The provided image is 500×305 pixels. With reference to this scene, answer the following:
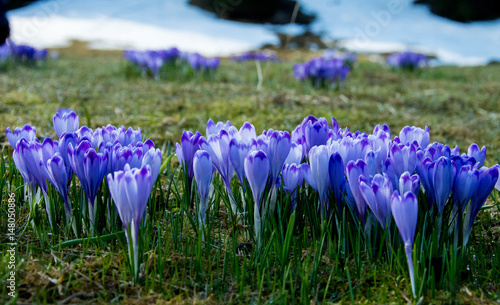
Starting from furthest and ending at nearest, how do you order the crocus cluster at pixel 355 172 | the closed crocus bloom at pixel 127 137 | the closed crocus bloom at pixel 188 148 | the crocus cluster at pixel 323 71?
the crocus cluster at pixel 323 71 → the closed crocus bloom at pixel 127 137 → the closed crocus bloom at pixel 188 148 → the crocus cluster at pixel 355 172

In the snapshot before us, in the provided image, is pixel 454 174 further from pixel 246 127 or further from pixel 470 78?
pixel 470 78

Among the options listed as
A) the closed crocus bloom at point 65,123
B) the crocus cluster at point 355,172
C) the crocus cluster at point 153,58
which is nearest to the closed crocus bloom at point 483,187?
the crocus cluster at point 355,172

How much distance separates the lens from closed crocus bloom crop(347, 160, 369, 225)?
69.6 inches

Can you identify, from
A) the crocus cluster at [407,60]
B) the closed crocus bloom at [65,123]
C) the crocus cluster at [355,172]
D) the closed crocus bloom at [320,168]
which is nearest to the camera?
the crocus cluster at [355,172]

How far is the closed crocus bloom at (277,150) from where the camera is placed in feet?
6.21

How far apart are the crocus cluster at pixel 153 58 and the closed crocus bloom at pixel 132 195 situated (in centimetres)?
613

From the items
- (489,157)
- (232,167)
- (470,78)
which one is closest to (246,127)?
(232,167)

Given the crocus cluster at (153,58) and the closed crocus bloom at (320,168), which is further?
the crocus cluster at (153,58)

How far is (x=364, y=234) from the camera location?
1.85 m

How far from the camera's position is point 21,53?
9094 mm

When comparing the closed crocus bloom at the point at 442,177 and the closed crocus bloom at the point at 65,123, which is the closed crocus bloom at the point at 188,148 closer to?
the closed crocus bloom at the point at 65,123

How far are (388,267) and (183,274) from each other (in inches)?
30.7

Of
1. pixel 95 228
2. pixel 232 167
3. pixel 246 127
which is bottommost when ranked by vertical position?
pixel 95 228

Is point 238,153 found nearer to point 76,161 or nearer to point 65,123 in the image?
point 76,161
